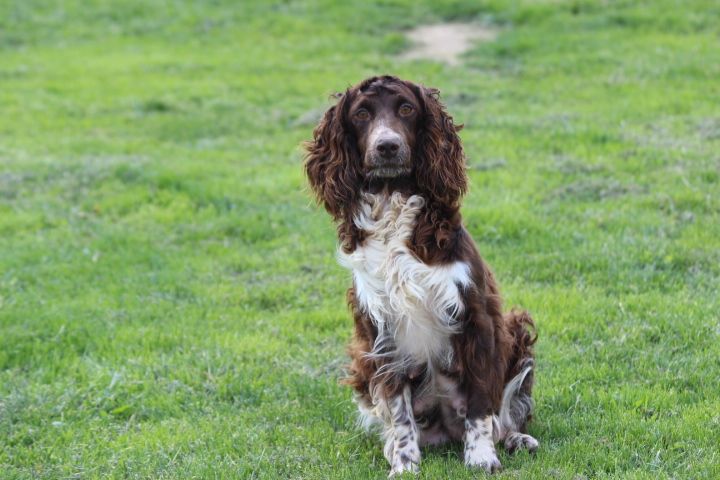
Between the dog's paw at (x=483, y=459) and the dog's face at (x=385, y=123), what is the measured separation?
A: 1.45m

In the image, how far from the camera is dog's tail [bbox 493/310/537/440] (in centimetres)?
519

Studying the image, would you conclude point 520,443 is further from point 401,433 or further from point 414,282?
point 414,282

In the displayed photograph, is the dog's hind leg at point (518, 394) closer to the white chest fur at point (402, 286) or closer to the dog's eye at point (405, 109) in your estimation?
the white chest fur at point (402, 286)

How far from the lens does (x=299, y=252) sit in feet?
29.1

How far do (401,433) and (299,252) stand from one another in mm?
4018

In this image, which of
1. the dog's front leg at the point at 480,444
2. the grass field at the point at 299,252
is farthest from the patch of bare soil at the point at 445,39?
the dog's front leg at the point at 480,444

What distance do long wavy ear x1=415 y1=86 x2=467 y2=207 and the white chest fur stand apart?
11 centimetres

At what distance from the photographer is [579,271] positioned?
25.2ft

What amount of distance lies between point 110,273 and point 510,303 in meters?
3.60

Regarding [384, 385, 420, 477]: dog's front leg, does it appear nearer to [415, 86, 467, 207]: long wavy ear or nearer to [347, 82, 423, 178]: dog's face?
[415, 86, 467, 207]: long wavy ear

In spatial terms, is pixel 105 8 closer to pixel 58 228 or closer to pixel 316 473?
pixel 58 228

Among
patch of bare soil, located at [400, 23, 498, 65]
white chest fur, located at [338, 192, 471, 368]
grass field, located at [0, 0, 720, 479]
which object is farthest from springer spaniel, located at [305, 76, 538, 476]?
patch of bare soil, located at [400, 23, 498, 65]

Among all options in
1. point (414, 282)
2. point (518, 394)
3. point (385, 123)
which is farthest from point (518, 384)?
point (385, 123)

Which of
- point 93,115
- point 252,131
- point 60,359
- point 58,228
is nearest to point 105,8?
point 93,115
